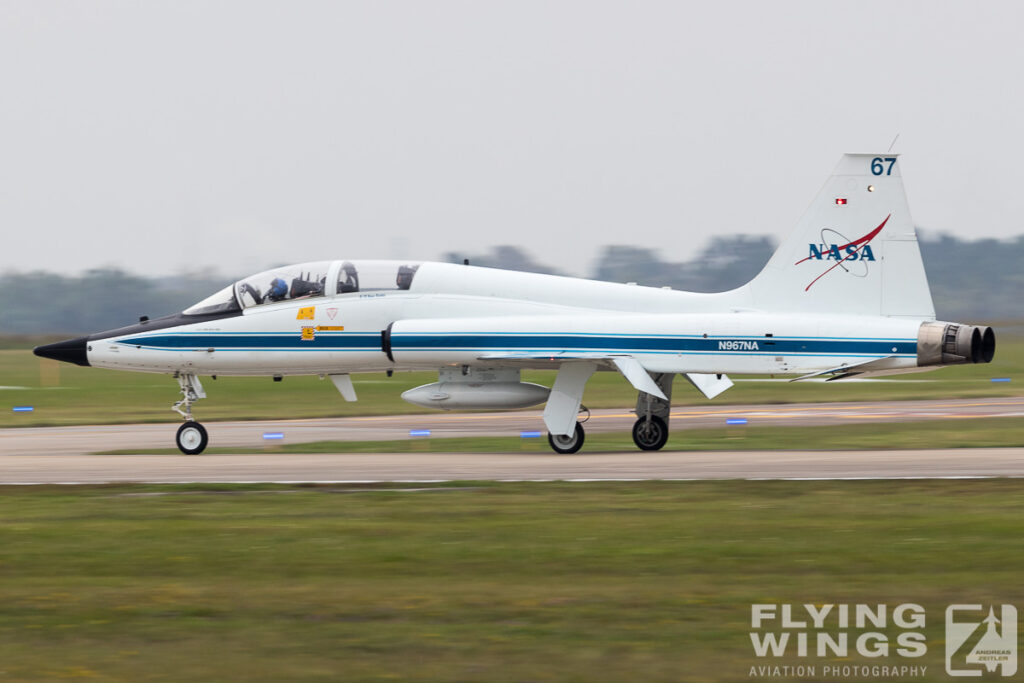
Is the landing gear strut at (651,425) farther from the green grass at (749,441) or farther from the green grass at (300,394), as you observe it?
the green grass at (300,394)

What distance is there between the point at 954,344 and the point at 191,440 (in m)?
13.0

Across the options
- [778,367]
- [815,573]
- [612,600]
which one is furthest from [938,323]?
[612,600]

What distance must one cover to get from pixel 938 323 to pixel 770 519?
27.2 ft

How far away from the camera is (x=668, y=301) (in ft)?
70.9

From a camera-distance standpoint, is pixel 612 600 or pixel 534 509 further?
pixel 534 509

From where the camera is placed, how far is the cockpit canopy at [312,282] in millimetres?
22547

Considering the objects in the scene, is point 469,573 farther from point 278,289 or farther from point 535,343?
point 278,289

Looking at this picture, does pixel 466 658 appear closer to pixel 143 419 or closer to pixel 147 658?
pixel 147 658

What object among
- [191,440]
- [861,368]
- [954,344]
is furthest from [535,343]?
[954,344]

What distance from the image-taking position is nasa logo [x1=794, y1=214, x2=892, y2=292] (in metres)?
20.8

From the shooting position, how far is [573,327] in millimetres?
21312

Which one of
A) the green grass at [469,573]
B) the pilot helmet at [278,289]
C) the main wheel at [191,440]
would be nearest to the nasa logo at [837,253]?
the green grass at [469,573]

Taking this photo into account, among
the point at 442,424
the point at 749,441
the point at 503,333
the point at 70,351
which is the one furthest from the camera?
the point at 442,424

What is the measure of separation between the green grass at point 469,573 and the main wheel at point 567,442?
5.36 meters
